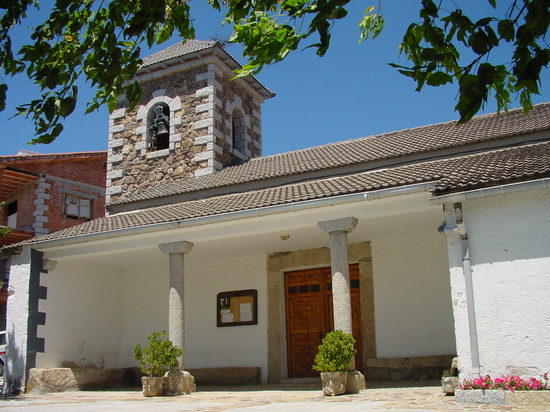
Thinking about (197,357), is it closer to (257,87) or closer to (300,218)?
(300,218)

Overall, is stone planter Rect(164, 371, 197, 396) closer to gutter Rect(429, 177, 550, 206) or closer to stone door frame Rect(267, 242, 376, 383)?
stone door frame Rect(267, 242, 376, 383)

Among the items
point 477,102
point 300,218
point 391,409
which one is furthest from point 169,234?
point 477,102

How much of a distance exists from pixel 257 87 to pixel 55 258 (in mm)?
8058

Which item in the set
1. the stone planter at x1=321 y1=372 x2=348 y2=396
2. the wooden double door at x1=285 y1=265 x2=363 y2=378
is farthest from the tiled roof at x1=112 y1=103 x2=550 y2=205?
the stone planter at x1=321 y1=372 x2=348 y2=396

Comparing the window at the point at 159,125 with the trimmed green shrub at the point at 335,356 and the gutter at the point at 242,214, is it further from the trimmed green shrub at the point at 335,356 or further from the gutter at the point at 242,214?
the trimmed green shrub at the point at 335,356

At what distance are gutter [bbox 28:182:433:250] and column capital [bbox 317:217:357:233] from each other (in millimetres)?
300

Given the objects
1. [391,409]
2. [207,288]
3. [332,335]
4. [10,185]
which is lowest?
[391,409]

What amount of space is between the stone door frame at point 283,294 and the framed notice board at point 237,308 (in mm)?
331

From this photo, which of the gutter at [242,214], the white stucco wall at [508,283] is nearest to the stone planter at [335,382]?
the white stucco wall at [508,283]

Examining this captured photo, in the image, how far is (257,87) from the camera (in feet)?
56.3

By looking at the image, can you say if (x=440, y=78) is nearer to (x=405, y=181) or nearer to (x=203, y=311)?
(x=405, y=181)

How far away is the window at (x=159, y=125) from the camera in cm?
1574

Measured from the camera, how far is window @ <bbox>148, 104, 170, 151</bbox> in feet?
51.6

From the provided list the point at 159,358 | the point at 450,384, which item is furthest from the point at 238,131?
the point at 450,384
